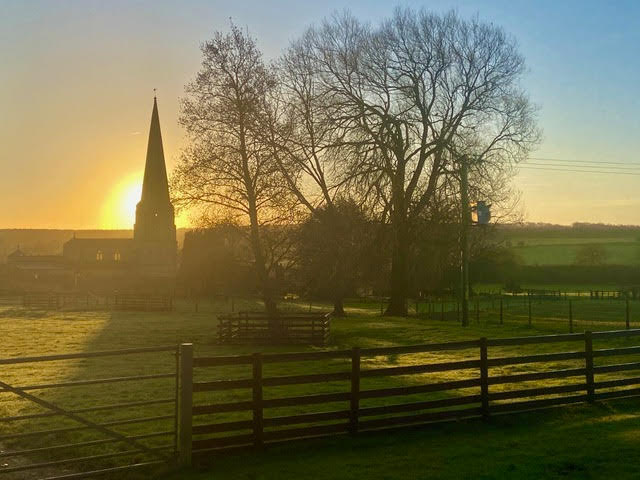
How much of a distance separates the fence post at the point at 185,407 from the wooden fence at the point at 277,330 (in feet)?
67.9

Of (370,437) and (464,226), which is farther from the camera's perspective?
(464,226)

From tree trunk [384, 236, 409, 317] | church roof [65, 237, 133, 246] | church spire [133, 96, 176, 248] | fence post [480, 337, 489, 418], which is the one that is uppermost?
church spire [133, 96, 176, 248]

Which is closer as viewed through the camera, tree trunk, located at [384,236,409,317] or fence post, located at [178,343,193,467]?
fence post, located at [178,343,193,467]

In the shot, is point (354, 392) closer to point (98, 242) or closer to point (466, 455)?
point (466, 455)

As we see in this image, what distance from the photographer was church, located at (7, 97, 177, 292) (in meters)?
94.7

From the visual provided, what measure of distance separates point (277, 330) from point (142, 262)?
77.4 metres

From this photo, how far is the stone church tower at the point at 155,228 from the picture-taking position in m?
96.2

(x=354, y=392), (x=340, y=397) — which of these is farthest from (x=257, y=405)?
(x=354, y=392)

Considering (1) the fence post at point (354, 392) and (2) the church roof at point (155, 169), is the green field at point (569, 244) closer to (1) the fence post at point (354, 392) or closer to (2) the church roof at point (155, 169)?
(2) the church roof at point (155, 169)

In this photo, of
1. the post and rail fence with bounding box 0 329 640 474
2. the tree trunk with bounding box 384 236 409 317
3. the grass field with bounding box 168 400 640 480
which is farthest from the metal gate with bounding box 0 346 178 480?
the tree trunk with bounding box 384 236 409 317

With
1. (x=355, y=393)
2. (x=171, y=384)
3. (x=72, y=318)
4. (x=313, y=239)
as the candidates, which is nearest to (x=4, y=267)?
(x=72, y=318)

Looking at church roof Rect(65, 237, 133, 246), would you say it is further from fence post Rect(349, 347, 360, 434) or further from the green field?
fence post Rect(349, 347, 360, 434)

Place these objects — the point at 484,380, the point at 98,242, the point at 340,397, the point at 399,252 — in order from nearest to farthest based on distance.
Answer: the point at 340,397 < the point at 484,380 < the point at 399,252 < the point at 98,242

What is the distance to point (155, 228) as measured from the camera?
332 feet
